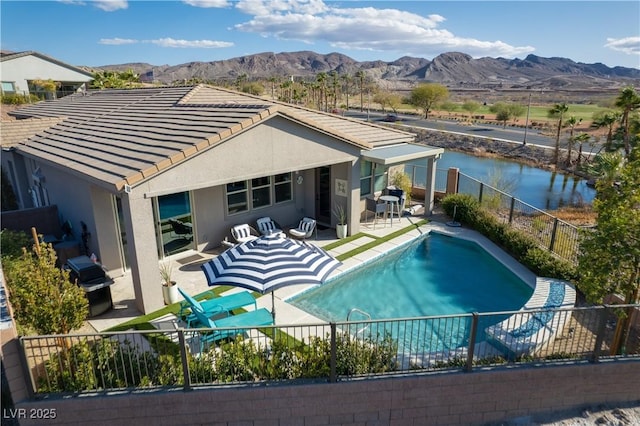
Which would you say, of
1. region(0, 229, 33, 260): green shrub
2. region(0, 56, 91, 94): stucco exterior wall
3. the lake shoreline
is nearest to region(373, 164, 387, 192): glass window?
region(0, 229, 33, 260): green shrub

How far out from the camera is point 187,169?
9.84m

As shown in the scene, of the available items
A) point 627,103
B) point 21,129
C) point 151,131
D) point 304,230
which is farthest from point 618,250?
point 627,103

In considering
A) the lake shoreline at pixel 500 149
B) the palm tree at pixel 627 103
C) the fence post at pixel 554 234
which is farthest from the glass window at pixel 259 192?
the lake shoreline at pixel 500 149

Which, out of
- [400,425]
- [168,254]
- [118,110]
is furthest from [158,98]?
[400,425]

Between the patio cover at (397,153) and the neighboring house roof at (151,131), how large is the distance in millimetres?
549

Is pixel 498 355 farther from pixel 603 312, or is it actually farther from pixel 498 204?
pixel 498 204

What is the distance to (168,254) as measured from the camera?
12.7m

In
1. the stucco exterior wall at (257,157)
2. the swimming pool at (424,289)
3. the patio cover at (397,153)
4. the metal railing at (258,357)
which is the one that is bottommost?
the swimming pool at (424,289)

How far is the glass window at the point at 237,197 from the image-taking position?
1370 cm

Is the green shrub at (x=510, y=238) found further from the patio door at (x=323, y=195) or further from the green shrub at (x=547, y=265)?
the patio door at (x=323, y=195)

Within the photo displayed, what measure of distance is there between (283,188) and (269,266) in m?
7.75

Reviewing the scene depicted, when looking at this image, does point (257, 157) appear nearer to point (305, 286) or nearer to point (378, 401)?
point (305, 286)

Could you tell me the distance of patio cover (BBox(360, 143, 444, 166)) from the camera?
48.8 feet

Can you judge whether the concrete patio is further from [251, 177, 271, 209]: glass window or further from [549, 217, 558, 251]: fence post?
[549, 217, 558, 251]: fence post
